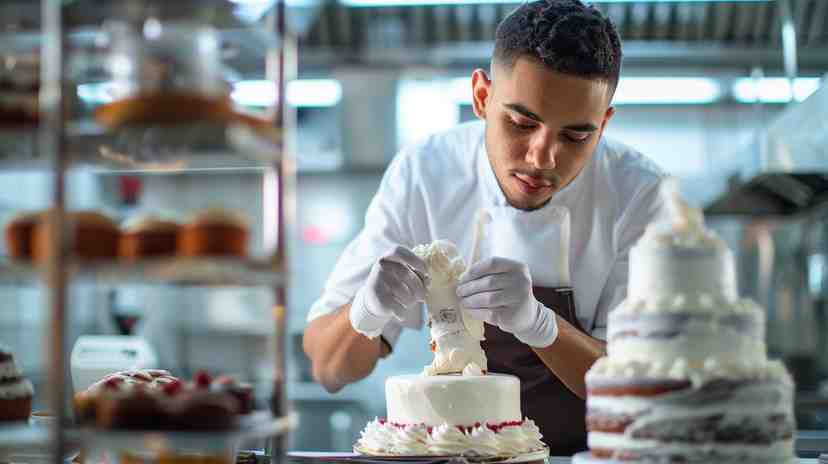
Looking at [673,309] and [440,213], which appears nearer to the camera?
[673,309]

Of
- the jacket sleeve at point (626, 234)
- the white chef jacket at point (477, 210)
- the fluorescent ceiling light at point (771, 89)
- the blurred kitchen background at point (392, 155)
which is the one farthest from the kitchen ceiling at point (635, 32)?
the jacket sleeve at point (626, 234)

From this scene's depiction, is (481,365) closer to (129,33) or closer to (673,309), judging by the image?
(673,309)

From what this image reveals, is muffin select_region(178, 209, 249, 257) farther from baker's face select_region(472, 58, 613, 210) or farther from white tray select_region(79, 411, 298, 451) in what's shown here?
baker's face select_region(472, 58, 613, 210)

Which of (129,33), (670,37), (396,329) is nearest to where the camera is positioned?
(129,33)

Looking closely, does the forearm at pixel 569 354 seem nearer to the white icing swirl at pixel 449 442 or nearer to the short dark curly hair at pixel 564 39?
the white icing swirl at pixel 449 442

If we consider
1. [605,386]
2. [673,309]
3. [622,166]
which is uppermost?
[622,166]

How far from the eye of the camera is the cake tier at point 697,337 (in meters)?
1.58

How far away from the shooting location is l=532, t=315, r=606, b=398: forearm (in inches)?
91.3

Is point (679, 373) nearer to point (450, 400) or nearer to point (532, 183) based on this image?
point (450, 400)

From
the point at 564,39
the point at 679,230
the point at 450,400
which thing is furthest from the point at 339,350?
the point at 679,230

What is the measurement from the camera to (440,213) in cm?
283

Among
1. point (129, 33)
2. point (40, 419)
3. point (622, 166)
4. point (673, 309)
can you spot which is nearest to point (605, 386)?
point (673, 309)

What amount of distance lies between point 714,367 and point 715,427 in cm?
9

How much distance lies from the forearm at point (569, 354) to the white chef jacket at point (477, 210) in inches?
11.3
